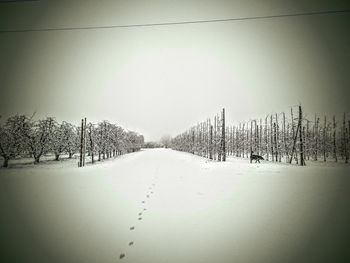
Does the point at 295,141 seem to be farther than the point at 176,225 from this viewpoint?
Yes

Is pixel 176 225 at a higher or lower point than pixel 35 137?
lower

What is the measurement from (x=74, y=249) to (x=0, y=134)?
899 inches

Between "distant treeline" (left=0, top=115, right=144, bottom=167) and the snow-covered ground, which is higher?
"distant treeline" (left=0, top=115, right=144, bottom=167)

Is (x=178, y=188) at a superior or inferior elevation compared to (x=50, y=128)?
inferior

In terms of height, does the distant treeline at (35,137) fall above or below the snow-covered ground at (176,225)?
above

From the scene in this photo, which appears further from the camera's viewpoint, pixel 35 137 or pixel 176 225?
pixel 35 137

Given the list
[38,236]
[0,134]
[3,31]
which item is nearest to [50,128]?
[0,134]

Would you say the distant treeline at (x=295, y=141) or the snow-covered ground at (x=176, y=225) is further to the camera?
the distant treeline at (x=295, y=141)

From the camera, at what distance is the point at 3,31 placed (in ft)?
36.3

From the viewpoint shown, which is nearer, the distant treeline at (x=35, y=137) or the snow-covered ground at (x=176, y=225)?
the snow-covered ground at (x=176, y=225)

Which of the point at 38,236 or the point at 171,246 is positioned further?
the point at 38,236

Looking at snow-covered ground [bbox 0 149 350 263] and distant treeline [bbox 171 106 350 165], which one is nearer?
snow-covered ground [bbox 0 149 350 263]

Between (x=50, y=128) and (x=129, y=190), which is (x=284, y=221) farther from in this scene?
(x=50, y=128)

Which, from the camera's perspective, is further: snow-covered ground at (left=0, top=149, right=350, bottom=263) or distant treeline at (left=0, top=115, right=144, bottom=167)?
distant treeline at (left=0, top=115, right=144, bottom=167)
